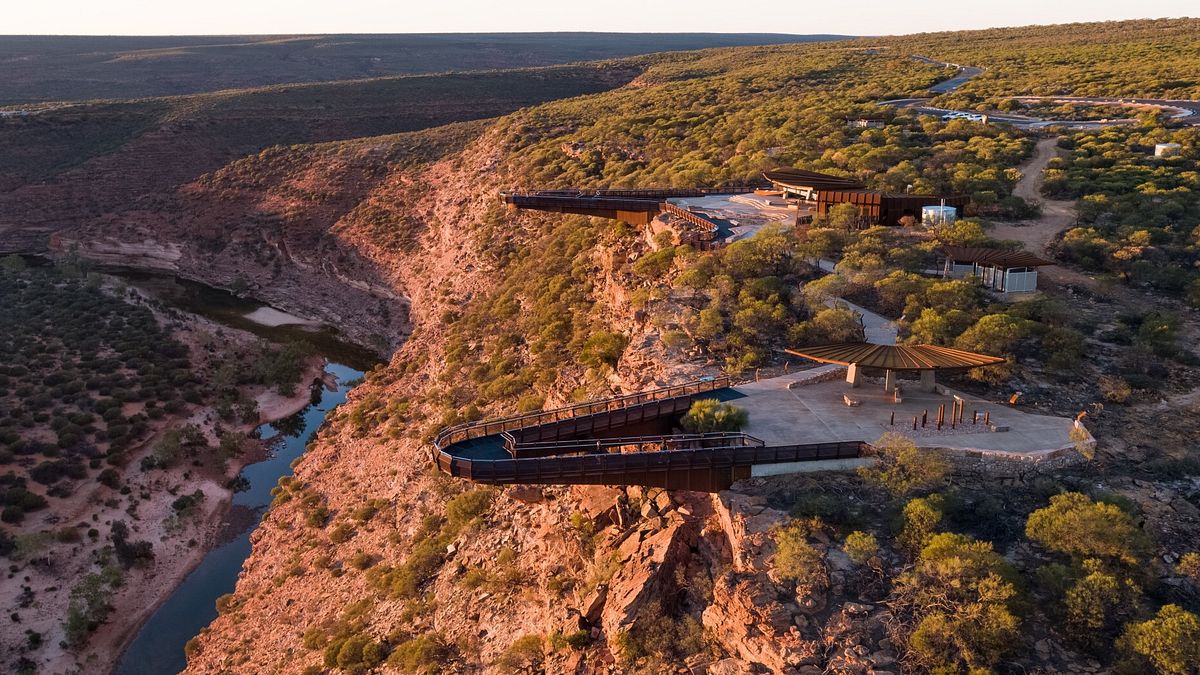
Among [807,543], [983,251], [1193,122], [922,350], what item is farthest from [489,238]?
[1193,122]

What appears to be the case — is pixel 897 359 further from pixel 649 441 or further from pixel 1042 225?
pixel 1042 225

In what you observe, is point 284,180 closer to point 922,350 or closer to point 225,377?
point 225,377

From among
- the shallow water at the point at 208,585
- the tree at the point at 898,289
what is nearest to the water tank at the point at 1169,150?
the tree at the point at 898,289

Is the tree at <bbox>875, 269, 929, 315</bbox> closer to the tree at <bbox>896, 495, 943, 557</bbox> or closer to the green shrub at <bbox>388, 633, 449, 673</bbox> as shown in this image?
the tree at <bbox>896, 495, 943, 557</bbox>

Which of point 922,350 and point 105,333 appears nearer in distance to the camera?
point 922,350

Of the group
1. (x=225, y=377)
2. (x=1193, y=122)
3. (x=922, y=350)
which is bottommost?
(x=225, y=377)

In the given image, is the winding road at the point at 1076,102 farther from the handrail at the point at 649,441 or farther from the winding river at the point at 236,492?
the winding river at the point at 236,492
